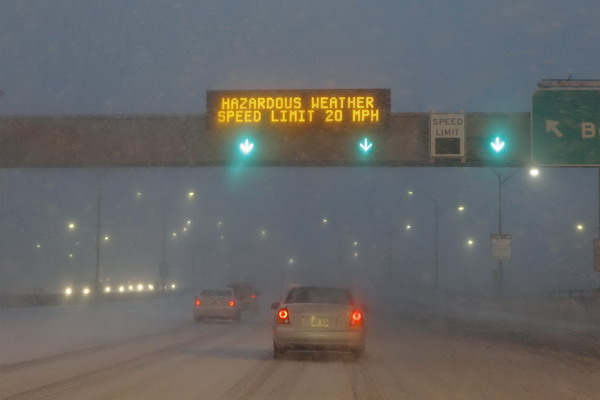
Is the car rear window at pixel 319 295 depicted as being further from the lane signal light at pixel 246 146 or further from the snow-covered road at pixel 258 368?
the lane signal light at pixel 246 146

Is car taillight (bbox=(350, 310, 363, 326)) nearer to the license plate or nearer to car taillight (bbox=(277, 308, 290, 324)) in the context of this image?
the license plate

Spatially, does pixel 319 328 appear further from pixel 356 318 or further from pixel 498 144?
pixel 498 144

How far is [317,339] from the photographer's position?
57.0 ft

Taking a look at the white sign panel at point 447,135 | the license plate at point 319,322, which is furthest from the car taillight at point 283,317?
the white sign panel at point 447,135

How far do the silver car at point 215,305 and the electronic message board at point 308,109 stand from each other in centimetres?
994

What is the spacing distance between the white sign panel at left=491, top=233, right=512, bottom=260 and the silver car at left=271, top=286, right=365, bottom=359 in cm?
2893

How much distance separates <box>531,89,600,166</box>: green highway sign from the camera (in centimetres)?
2361

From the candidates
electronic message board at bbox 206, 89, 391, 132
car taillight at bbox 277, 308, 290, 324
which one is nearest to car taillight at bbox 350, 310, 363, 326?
car taillight at bbox 277, 308, 290, 324

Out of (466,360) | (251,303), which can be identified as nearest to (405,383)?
(466,360)

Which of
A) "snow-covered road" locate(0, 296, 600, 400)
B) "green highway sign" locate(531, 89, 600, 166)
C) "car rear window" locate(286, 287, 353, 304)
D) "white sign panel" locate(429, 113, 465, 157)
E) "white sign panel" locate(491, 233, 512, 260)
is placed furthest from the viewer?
"white sign panel" locate(491, 233, 512, 260)

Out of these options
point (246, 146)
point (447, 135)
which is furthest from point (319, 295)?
point (447, 135)

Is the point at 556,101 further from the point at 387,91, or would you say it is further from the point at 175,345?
the point at 175,345

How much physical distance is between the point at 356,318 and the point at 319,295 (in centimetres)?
159

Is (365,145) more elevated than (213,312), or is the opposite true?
(365,145)
